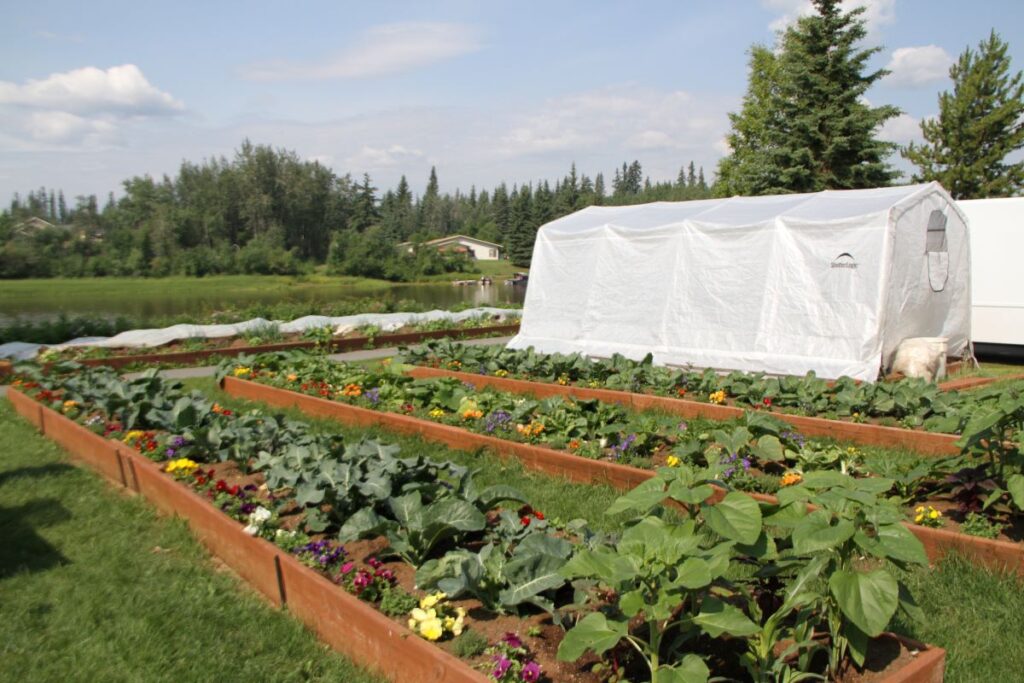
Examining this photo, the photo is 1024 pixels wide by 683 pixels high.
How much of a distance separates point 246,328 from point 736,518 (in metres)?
13.4

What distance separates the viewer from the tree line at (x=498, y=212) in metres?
27.1

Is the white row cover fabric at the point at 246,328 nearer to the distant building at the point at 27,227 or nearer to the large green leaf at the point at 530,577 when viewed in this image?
the large green leaf at the point at 530,577

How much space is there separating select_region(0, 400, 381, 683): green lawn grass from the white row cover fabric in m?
8.43

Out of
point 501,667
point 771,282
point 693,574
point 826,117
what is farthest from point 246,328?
point 826,117

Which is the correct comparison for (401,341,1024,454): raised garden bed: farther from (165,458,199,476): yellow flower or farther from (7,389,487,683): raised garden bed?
(165,458,199,476): yellow flower

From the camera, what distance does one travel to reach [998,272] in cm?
1311

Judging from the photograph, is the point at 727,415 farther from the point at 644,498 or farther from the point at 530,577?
the point at 644,498

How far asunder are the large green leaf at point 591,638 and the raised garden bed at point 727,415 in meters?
3.14

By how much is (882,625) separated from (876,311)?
848 cm

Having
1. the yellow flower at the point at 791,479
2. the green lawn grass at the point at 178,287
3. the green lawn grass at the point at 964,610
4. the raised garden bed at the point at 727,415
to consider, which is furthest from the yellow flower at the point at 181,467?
the green lawn grass at the point at 178,287

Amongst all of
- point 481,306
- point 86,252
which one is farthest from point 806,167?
point 86,252

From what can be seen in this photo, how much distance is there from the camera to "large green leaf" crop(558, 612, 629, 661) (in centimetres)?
226

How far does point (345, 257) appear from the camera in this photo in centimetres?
6028

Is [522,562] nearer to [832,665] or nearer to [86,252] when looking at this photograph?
[832,665]
